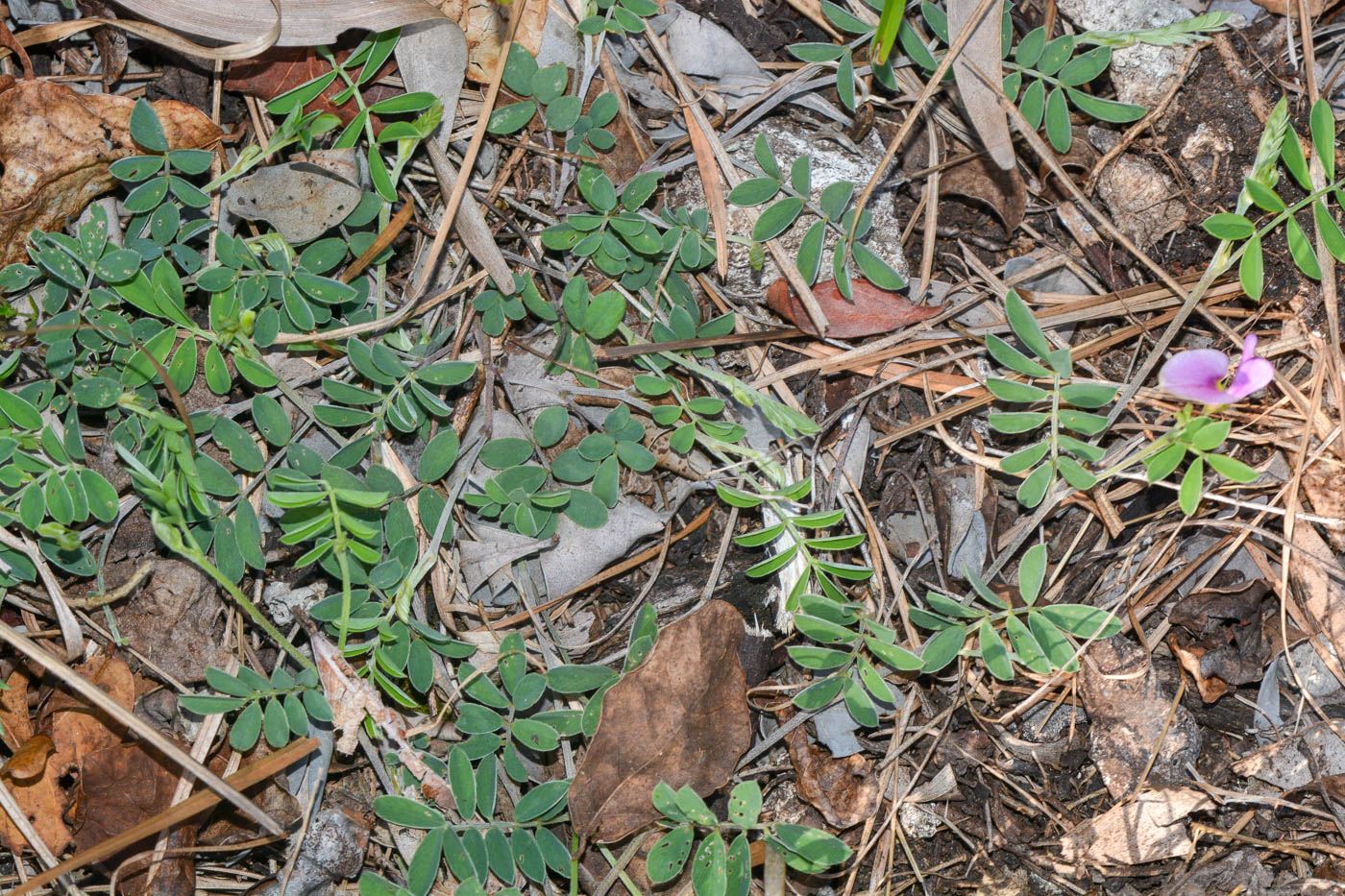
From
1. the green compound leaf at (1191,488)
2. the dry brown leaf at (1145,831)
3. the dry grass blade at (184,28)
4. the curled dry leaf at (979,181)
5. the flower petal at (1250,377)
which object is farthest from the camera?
the curled dry leaf at (979,181)

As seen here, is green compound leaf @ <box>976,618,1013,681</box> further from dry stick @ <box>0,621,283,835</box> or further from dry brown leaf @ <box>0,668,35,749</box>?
dry brown leaf @ <box>0,668,35,749</box>

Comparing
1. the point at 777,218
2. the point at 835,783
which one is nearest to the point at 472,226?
the point at 777,218

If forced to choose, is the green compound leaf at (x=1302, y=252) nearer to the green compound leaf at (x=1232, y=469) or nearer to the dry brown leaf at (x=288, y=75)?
the green compound leaf at (x=1232, y=469)

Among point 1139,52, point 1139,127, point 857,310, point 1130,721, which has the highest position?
point 1139,52

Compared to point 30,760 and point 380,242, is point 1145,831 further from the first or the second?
point 30,760

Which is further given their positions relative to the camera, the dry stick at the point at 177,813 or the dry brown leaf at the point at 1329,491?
the dry brown leaf at the point at 1329,491

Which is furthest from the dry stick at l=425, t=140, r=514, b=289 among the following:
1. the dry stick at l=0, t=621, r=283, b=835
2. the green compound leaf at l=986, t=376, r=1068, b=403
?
the dry stick at l=0, t=621, r=283, b=835

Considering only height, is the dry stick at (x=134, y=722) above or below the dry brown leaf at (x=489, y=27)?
below

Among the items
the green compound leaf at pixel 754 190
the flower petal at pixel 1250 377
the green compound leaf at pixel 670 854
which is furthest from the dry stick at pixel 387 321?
the flower petal at pixel 1250 377
